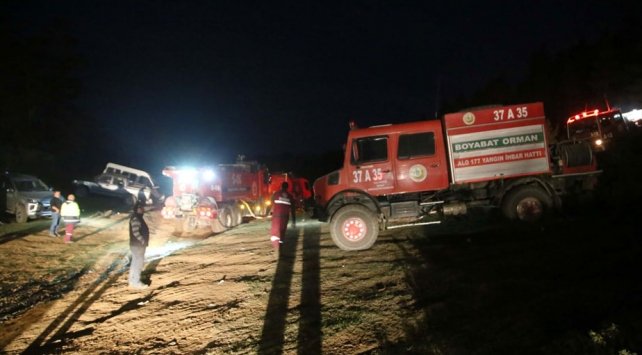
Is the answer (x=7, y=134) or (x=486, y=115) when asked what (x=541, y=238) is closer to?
(x=486, y=115)

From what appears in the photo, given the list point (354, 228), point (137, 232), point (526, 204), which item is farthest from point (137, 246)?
point (526, 204)

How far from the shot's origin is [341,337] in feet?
14.5

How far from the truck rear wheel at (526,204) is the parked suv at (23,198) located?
15933 mm

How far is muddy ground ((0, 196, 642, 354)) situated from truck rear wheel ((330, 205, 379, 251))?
261 mm

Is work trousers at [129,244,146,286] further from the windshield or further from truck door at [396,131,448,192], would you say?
the windshield

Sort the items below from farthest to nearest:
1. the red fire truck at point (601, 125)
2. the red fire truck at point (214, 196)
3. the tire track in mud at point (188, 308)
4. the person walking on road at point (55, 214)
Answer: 1. the red fire truck at point (601, 125)
2. the red fire truck at point (214, 196)
3. the person walking on road at point (55, 214)
4. the tire track in mud at point (188, 308)

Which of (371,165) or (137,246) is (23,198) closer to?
(137,246)

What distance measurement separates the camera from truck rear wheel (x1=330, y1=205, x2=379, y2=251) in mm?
8133

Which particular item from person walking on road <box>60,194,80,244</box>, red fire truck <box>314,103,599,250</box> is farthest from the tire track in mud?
person walking on road <box>60,194,80,244</box>

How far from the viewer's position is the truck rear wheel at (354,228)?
8133mm

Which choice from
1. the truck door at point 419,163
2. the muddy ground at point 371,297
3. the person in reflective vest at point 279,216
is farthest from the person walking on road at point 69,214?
the truck door at point 419,163

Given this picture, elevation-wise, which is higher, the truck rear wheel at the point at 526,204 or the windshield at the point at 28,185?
the windshield at the point at 28,185

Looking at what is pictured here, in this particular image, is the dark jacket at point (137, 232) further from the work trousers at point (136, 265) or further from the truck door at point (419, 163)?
the truck door at point (419, 163)

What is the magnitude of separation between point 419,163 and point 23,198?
585 inches
